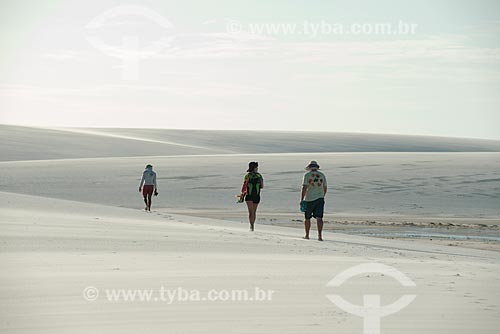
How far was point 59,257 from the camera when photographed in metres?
9.08

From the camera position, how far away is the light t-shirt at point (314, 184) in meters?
13.8

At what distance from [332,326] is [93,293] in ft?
6.71

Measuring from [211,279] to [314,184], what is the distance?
19.7 ft

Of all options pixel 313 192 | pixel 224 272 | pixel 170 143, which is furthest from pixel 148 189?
pixel 170 143

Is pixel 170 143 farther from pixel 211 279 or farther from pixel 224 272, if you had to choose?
pixel 211 279

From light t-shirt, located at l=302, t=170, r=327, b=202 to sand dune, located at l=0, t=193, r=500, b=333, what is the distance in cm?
85

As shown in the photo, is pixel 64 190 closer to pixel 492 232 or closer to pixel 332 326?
pixel 492 232

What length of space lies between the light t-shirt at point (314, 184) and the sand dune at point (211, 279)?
0.85m

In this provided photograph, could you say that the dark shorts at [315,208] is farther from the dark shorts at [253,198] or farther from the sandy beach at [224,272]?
the dark shorts at [253,198]

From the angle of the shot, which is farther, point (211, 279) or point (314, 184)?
point (314, 184)

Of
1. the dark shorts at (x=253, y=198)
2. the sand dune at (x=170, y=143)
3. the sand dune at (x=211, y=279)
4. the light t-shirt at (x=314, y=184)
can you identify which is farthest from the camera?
the sand dune at (x=170, y=143)

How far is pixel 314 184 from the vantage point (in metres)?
13.9

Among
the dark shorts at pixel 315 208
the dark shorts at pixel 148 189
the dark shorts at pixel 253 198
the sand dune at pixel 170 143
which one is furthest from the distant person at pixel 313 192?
the sand dune at pixel 170 143

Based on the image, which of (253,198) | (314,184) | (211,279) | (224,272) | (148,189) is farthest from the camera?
(148,189)
